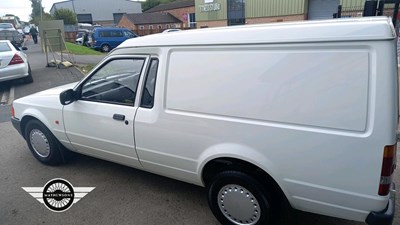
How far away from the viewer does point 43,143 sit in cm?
399

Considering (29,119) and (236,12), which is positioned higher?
Answer: (236,12)

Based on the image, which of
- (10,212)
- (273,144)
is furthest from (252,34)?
(10,212)

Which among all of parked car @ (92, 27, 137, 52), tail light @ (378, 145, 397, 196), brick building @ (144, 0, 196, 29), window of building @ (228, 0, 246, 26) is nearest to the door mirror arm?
tail light @ (378, 145, 397, 196)

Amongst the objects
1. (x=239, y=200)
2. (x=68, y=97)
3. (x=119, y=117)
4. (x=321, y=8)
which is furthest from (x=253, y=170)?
(x=321, y=8)

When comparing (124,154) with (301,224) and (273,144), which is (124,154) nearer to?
(273,144)

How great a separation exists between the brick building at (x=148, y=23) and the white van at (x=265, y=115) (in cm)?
4839

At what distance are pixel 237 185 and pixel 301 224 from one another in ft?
2.56

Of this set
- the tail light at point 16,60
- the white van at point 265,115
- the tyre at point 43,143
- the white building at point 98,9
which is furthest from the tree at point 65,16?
the white van at point 265,115

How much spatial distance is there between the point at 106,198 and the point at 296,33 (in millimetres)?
2579

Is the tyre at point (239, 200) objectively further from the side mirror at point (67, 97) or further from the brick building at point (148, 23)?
the brick building at point (148, 23)

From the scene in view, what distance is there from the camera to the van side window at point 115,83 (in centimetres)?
308

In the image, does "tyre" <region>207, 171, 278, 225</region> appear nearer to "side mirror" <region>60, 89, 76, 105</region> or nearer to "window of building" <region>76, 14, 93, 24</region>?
"side mirror" <region>60, 89, 76, 105</region>

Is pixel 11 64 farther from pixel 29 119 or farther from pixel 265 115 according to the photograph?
pixel 265 115

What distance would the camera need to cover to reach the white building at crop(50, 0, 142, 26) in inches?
2620
